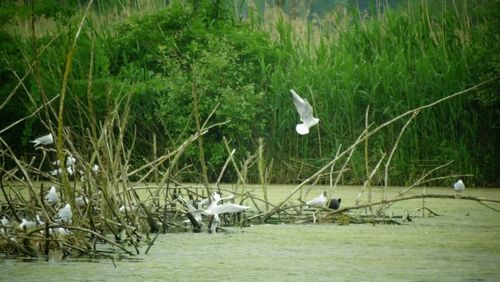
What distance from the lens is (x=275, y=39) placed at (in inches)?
402

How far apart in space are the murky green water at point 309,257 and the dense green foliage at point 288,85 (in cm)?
304

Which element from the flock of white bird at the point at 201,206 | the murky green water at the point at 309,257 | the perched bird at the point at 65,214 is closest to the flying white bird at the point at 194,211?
the flock of white bird at the point at 201,206

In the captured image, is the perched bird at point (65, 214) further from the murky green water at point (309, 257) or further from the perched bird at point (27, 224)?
the murky green water at point (309, 257)

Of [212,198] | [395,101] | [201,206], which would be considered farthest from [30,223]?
[395,101]

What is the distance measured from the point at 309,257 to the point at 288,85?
15.9 feet

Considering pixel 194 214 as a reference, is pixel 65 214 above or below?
above

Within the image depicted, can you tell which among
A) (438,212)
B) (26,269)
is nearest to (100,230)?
(26,269)

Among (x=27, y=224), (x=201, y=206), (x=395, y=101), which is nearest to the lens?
(x=27, y=224)

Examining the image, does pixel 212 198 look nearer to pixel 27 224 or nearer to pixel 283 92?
pixel 27 224

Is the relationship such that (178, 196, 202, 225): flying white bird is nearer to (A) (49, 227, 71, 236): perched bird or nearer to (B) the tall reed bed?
(A) (49, 227, 71, 236): perched bird

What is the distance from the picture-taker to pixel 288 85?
911 centimetres

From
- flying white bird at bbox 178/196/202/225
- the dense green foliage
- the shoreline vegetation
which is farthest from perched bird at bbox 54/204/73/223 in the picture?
the dense green foliage

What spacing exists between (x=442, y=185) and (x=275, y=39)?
248 cm

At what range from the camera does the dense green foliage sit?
28.7ft
